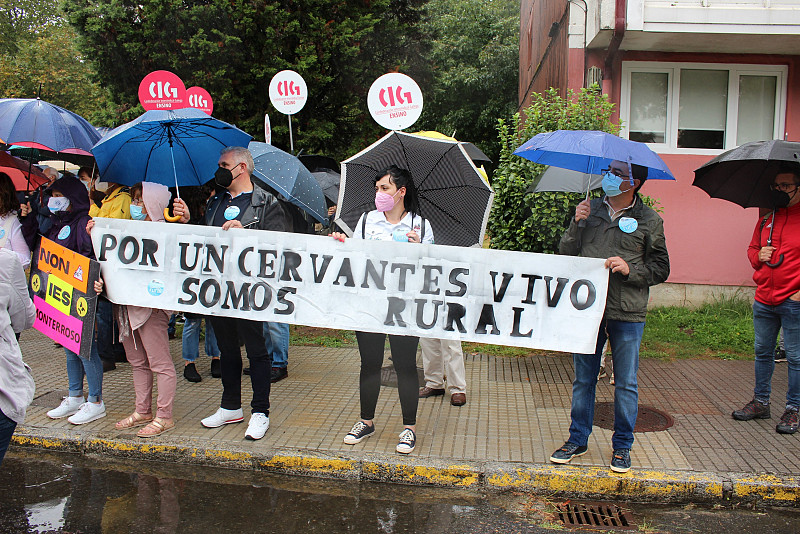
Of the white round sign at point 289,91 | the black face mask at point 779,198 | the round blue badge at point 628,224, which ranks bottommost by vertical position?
the round blue badge at point 628,224

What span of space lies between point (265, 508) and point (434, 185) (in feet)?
8.91

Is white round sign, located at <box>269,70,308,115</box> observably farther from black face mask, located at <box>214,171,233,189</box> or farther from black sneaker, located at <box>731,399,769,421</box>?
black sneaker, located at <box>731,399,769,421</box>

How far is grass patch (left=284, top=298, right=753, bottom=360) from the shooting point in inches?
315

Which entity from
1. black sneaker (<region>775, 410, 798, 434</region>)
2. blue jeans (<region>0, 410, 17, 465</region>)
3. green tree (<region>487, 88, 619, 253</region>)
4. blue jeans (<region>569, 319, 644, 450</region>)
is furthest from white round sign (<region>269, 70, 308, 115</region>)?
black sneaker (<region>775, 410, 798, 434</region>)

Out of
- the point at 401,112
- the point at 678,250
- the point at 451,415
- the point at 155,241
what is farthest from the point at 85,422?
the point at 678,250

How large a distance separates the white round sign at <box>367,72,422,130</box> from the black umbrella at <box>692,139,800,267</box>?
2520 millimetres

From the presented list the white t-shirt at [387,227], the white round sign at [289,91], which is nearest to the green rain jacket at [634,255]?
the white t-shirt at [387,227]

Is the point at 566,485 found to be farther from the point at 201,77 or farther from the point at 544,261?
the point at 201,77

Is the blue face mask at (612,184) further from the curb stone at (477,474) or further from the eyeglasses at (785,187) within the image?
the curb stone at (477,474)

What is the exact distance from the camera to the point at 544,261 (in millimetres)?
4656

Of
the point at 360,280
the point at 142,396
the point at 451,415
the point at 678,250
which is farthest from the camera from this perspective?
the point at 678,250

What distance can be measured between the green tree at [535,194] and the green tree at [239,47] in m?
6.08

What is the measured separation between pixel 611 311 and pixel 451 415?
1901 millimetres

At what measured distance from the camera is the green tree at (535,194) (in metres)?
7.00
